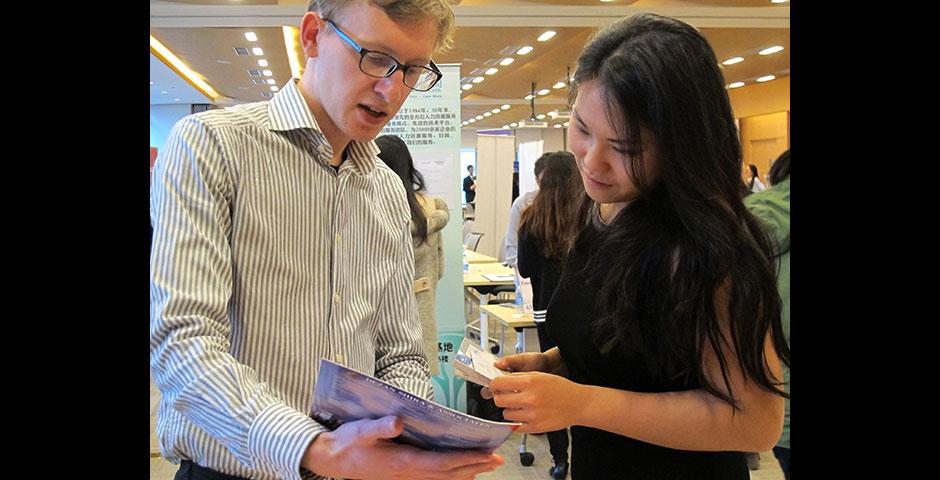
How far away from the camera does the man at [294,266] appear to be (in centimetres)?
100

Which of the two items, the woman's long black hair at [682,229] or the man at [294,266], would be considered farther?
the woman's long black hair at [682,229]

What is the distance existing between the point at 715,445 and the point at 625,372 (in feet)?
0.61

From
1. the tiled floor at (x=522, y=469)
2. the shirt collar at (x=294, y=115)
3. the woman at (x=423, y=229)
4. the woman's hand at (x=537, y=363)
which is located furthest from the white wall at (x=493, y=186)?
the shirt collar at (x=294, y=115)

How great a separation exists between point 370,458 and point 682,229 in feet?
2.06

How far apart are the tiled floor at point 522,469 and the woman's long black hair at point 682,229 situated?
3.39 meters

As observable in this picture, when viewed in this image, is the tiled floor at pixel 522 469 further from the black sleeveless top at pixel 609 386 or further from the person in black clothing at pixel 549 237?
the black sleeveless top at pixel 609 386

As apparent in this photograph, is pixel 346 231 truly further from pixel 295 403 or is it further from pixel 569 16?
pixel 569 16

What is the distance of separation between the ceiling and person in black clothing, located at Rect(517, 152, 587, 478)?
0.60 m

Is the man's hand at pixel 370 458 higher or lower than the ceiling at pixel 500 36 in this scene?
lower

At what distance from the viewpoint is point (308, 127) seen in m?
1.28

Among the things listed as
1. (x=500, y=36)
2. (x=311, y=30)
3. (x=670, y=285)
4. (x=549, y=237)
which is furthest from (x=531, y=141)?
(x=670, y=285)

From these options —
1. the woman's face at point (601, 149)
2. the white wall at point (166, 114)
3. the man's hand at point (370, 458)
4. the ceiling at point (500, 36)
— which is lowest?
the man's hand at point (370, 458)

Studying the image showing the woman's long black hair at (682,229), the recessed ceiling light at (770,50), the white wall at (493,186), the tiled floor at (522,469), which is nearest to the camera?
the woman's long black hair at (682,229)
